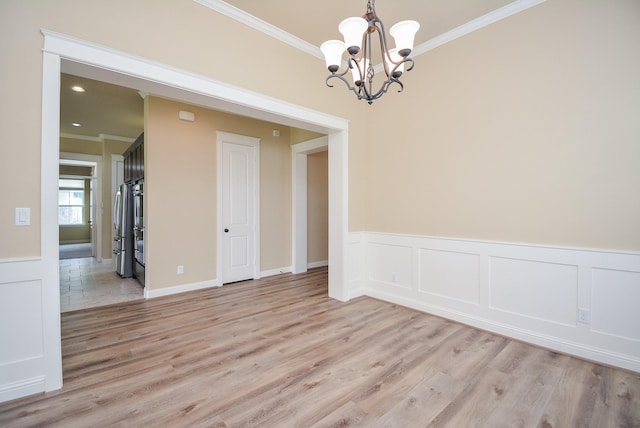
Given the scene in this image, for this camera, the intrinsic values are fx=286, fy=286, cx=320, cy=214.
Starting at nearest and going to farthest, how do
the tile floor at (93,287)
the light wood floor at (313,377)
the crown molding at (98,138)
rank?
1. the light wood floor at (313,377)
2. the tile floor at (93,287)
3. the crown molding at (98,138)

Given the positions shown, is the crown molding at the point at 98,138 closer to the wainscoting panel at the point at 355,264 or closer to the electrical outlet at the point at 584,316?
the wainscoting panel at the point at 355,264

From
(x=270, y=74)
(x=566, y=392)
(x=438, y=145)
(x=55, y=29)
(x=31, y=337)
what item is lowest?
(x=566, y=392)

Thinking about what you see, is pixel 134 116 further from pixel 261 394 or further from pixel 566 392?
pixel 566 392

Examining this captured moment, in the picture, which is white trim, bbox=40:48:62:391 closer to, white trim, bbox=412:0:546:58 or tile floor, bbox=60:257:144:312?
tile floor, bbox=60:257:144:312

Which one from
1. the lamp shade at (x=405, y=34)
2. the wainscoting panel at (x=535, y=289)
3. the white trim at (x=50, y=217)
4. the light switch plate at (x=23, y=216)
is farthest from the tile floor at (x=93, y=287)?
the wainscoting panel at (x=535, y=289)

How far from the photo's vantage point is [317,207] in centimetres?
625

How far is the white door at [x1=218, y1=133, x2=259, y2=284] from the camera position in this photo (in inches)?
188

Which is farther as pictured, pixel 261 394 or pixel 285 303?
pixel 285 303

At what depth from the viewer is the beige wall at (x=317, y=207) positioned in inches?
241

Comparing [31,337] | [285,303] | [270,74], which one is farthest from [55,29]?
[285,303]

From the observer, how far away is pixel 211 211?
459 cm

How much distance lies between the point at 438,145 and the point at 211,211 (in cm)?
345

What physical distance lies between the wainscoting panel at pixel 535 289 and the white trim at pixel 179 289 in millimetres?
3876

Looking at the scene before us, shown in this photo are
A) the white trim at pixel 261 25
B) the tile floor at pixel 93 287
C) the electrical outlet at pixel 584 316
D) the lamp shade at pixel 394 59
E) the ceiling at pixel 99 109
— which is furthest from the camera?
the ceiling at pixel 99 109
